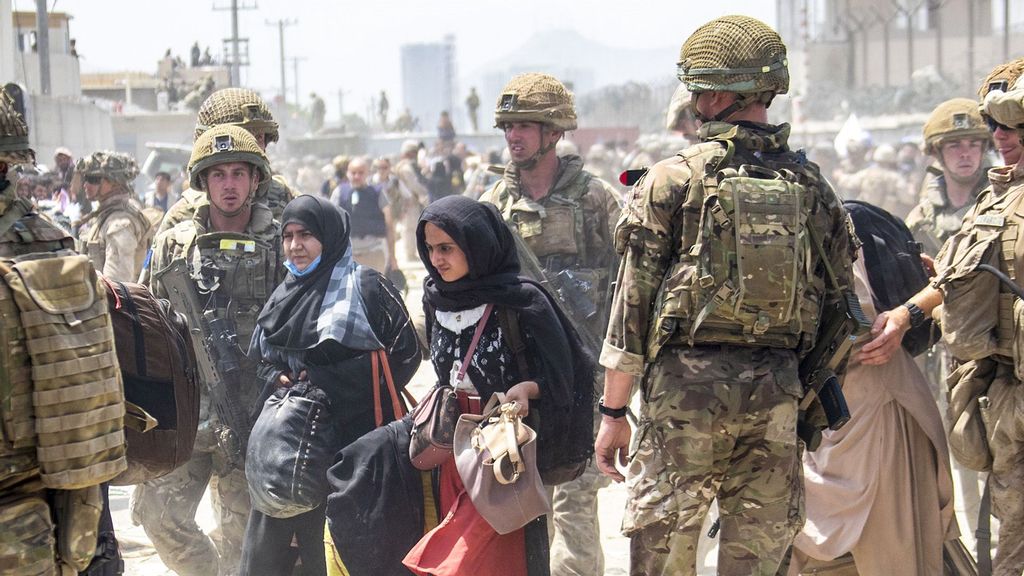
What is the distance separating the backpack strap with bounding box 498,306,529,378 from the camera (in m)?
4.89

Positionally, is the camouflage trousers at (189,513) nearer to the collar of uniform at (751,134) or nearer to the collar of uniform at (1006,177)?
the collar of uniform at (751,134)

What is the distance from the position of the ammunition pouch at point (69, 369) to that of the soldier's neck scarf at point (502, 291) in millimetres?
1568

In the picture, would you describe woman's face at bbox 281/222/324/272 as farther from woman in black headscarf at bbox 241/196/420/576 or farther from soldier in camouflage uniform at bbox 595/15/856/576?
soldier in camouflage uniform at bbox 595/15/856/576

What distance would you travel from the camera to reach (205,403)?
635 cm

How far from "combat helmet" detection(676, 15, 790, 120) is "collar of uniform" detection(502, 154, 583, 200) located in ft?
8.49

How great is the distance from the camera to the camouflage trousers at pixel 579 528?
6.46 meters

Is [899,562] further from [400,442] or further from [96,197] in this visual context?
[96,197]

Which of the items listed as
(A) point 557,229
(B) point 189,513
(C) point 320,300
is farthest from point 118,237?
(C) point 320,300

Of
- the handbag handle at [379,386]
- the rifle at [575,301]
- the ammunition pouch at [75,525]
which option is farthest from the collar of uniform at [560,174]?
the ammunition pouch at [75,525]

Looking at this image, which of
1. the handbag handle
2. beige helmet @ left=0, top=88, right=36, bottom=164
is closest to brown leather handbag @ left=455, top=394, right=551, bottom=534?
the handbag handle

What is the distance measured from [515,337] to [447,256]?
15.1 inches

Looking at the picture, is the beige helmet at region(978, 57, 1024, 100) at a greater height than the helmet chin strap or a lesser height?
greater

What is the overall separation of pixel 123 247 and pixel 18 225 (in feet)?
16.8

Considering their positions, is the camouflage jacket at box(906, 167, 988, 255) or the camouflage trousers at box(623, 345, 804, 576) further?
the camouflage jacket at box(906, 167, 988, 255)
